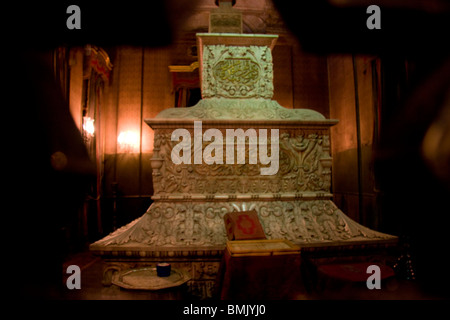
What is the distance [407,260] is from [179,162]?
2788 millimetres

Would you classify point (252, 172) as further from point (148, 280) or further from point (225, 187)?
point (148, 280)

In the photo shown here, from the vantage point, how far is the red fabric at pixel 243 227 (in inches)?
88.7

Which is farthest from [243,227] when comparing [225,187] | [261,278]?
[225,187]

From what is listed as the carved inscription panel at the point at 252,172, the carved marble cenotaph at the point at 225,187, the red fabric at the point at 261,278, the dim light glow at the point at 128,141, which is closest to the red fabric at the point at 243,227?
the carved marble cenotaph at the point at 225,187

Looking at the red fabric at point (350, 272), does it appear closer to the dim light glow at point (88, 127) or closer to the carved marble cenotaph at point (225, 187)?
the carved marble cenotaph at point (225, 187)

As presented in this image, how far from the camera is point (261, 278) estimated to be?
6.20 feet

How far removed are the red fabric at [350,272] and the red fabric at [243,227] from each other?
588 millimetres

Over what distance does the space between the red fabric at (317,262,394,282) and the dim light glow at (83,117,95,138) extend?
4852 mm

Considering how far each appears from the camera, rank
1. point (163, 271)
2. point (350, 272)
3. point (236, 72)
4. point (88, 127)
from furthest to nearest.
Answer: point (88, 127) < point (236, 72) < point (350, 272) < point (163, 271)

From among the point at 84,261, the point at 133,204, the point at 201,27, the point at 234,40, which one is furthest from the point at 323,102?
the point at 84,261

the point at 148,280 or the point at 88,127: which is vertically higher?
the point at 88,127

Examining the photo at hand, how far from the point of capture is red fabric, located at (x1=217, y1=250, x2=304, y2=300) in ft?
6.15

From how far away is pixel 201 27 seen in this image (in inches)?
266

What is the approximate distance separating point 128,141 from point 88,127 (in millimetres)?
1270
